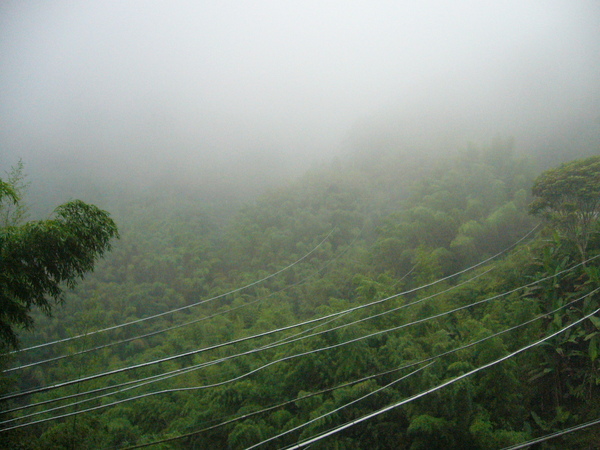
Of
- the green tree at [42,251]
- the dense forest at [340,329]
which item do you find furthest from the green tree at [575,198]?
the green tree at [42,251]

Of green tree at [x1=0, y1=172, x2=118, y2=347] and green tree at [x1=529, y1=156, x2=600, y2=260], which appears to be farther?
green tree at [x1=529, y1=156, x2=600, y2=260]

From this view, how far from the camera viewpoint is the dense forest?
15.4 feet

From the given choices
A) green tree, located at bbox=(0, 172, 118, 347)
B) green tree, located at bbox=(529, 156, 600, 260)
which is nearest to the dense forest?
green tree, located at bbox=(529, 156, 600, 260)

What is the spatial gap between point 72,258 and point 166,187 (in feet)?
51.5

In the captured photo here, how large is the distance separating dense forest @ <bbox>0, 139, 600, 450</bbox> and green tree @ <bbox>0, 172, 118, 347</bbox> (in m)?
0.68

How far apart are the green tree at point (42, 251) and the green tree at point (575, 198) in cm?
674

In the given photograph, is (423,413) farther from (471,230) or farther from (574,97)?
(574,97)

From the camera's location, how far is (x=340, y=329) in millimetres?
5562

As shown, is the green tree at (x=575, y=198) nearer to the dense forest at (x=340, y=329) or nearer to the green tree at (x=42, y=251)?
the dense forest at (x=340, y=329)

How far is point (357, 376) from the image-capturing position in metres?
5.28

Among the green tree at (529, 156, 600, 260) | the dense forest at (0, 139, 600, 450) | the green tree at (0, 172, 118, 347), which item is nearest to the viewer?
the green tree at (0, 172, 118, 347)

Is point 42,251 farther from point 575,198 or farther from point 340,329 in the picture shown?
point 575,198

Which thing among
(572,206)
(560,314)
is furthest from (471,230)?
(560,314)

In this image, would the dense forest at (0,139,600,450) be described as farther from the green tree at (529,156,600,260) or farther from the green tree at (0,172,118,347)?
the green tree at (0,172,118,347)
